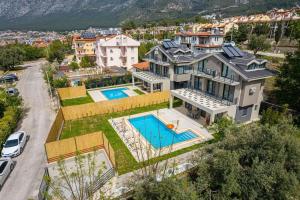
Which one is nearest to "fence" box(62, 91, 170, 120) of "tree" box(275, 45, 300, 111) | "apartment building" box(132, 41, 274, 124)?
"apartment building" box(132, 41, 274, 124)

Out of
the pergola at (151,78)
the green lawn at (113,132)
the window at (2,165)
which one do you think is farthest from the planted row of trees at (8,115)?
the pergola at (151,78)

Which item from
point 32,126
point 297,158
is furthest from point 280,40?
point 32,126

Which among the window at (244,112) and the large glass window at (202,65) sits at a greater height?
the large glass window at (202,65)

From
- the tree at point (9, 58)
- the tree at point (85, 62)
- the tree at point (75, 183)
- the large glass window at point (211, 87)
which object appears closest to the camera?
the tree at point (75, 183)

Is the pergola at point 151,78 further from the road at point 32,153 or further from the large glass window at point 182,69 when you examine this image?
the road at point 32,153

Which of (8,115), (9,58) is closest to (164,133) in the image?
(8,115)

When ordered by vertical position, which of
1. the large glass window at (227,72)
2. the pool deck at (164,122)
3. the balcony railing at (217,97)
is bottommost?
the pool deck at (164,122)

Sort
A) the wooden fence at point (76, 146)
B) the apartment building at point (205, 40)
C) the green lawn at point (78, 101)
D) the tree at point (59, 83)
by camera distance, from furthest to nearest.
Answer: the apartment building at point (205, 40)
the tree at point (59, 83)
the green lawn at point (78, 101)
the wooden fence at point (76, 146)

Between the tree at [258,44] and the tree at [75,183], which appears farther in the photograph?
the tree at [258,44]
